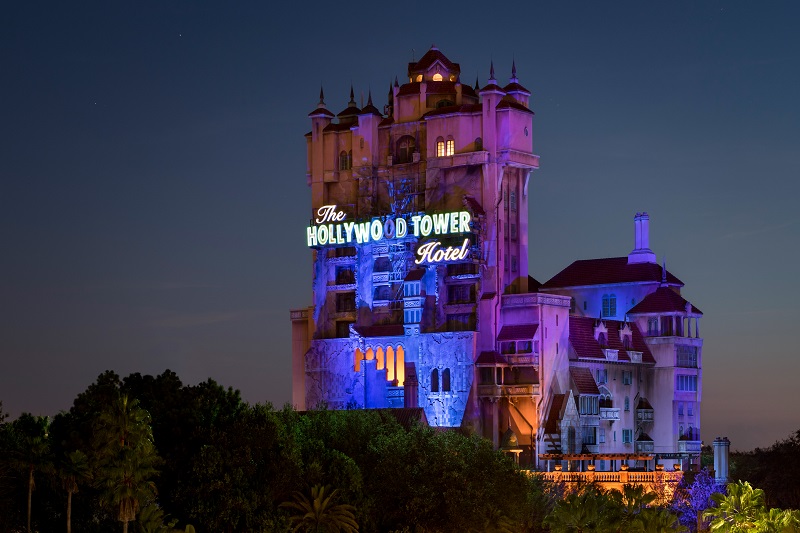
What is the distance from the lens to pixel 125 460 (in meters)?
102

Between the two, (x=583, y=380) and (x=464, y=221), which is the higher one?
(x=464, y=221)

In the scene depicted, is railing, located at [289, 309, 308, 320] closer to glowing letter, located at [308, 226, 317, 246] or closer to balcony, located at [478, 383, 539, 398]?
glowing letter, located at [308, 226, 317, 246]

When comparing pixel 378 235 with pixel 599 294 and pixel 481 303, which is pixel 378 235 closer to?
pixel 481 303

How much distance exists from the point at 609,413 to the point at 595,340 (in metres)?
7.10

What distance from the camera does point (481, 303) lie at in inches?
6658

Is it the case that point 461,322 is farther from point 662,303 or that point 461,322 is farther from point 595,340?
point 662,303

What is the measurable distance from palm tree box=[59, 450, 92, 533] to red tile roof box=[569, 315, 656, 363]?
226 ft

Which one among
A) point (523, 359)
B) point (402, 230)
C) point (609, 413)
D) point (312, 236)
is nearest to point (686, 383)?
point (609, 413)

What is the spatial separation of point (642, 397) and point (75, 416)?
76176 mm

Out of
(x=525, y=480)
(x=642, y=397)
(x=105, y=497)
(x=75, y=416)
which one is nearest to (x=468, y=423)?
(x=642, y=397)

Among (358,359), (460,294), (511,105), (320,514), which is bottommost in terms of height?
(320,514)

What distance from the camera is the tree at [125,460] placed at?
101812 millimetres

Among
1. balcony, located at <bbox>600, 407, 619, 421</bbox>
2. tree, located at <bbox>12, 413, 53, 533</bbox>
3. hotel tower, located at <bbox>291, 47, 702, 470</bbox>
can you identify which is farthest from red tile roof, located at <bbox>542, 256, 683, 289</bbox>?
tree, located at <bbox>12, 413, 53, 533</bbox>

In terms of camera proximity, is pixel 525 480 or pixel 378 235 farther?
pixel 378 235
